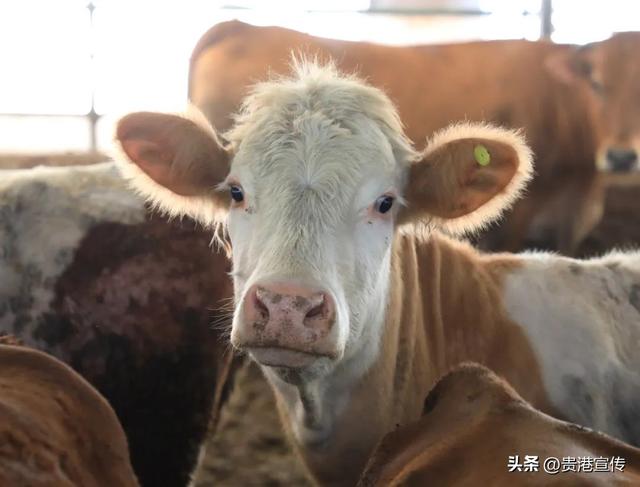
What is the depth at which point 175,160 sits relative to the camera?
200cm

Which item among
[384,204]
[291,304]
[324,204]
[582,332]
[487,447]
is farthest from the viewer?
[582,332]

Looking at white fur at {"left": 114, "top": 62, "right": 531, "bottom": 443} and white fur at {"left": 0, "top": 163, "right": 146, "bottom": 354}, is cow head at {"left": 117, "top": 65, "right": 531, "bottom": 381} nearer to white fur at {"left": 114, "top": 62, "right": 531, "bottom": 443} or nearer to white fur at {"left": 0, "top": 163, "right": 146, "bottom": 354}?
white fur at {"left": 114, "top": 62, "right": 531, "bottom": 443}

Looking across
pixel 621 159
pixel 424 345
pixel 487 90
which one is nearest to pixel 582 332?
pixel 424 345

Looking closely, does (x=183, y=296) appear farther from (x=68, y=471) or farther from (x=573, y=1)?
(x=573, y=1)

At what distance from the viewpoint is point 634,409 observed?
211cm

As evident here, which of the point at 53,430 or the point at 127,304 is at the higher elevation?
the point at 53,430

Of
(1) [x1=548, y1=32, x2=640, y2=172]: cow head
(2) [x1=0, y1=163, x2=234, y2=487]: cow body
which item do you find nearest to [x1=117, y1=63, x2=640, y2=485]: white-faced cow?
(2) [x1=0, y1=163, x2=234, y2=487]: cow body

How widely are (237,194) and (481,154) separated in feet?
1.58

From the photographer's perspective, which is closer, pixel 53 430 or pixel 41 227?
pixel 53 430

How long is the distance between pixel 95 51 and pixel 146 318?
9.19 feet

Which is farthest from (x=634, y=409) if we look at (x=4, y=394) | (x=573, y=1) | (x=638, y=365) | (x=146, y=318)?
(x=573, y=1)

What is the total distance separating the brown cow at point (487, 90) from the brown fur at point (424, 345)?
7.26 feet

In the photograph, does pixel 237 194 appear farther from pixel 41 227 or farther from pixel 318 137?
pixel 41 227

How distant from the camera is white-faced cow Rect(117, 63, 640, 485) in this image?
1660 millimetres
